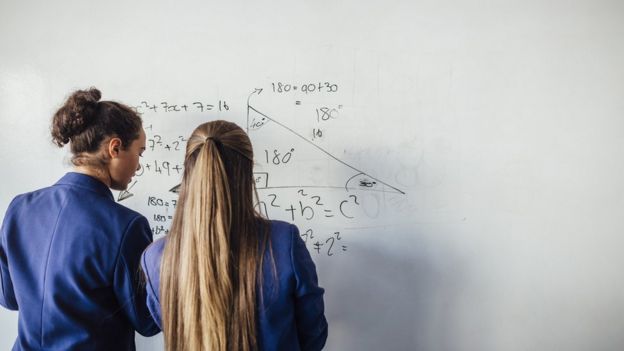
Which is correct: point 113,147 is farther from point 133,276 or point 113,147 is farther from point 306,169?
point 306,169

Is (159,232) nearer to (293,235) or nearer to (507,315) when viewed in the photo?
(293,235)

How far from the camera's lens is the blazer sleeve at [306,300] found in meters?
0.67

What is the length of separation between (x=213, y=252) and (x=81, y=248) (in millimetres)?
316

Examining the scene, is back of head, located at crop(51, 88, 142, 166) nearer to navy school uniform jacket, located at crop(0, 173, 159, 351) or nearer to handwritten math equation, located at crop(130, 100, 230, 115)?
navy school uniform jacket, located at crop(0, 173, 159, 351)

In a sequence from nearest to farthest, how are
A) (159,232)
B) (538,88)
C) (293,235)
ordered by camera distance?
1. (293,235)
2. (538,88)
3. (159,232)

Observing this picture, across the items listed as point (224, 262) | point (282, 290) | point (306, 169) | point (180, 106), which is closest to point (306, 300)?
point (282, 290)

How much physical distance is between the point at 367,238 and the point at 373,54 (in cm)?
57

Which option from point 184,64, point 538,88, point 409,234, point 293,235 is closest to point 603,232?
point 538,88

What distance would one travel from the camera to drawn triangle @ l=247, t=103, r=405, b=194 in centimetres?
Answer: 104

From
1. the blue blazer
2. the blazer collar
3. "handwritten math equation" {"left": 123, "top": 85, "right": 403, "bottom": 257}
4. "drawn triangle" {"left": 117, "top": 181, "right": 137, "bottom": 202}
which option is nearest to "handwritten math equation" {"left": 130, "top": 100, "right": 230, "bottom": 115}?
"handwritten math equation" {"left": 123, "top": 85, "right": 403, "bottom": 257}

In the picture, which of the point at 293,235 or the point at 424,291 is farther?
the point at 424,291

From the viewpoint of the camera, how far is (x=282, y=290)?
65 centimetres

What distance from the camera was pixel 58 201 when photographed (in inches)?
29.2

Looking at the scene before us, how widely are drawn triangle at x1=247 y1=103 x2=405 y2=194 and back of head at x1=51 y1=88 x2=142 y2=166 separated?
38cm
